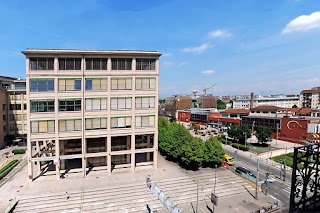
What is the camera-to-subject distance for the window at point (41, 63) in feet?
118

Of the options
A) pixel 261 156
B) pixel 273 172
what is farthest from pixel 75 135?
pixel 261 156

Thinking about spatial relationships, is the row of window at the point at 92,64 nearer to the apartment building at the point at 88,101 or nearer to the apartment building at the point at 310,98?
the apartment building at the point at 88,101

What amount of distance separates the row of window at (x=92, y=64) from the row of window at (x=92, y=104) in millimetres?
5694

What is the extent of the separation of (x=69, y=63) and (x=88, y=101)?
726 cm

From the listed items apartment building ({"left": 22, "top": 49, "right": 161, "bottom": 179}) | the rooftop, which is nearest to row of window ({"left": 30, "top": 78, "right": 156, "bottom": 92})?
apartment building ({"left": 22, "top": 49, "right": 161, "bottom": 179})

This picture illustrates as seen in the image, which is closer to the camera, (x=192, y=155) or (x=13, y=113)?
(x=192, y=155)

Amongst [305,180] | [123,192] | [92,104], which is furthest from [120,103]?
Result: [305,180]

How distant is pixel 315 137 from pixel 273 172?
25831mm

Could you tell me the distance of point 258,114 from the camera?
87.8 metres

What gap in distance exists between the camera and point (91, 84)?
38.7m

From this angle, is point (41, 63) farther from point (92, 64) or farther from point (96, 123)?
point (96, 123)

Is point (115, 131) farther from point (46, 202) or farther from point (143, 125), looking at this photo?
point (46, 202)

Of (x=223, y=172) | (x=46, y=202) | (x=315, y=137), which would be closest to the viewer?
(x=46, y=202)

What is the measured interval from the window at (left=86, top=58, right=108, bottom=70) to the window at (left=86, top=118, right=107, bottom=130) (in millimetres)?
9211
